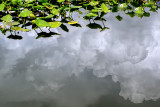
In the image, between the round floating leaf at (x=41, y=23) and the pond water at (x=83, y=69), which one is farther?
the round floating leaf at (x=41, y=23)

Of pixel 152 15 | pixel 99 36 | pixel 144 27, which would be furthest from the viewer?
pixel 152 15

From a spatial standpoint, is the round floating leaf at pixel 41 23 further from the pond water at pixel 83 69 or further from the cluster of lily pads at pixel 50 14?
the pond water at pixel 83 69

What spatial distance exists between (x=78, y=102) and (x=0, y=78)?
721 mm

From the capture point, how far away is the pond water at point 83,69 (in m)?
1.33

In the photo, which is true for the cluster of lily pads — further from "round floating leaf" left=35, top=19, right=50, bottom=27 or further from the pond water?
the pond water

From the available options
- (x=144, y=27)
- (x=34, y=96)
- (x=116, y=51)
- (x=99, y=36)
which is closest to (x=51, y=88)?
(x=34, y=96)

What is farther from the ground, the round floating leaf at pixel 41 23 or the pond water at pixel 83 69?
the round floating leaf at pixel 41 23

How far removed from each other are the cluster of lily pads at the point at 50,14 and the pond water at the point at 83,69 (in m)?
0.20

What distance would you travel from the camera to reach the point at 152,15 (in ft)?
11.3

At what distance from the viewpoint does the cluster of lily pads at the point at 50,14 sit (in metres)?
2.69

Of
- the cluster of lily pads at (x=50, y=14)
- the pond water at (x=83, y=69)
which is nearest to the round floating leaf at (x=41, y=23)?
the cluster of lily pads at (x=50, y=14)

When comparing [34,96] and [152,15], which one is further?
[152,15]

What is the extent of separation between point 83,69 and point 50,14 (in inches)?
66.3

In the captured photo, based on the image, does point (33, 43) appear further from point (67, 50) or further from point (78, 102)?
point (78, 102)
